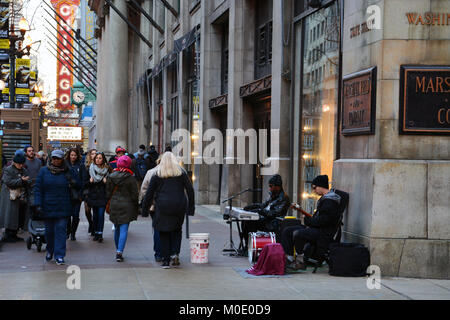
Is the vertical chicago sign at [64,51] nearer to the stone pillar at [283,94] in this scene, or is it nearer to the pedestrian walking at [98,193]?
the stone pillar at [283,94]

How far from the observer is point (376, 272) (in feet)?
31.9

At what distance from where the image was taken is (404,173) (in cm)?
987

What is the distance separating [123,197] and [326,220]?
11.5ft

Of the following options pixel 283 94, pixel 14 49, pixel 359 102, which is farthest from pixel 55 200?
pixel 14 49

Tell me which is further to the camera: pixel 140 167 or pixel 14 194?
pixel 140 167

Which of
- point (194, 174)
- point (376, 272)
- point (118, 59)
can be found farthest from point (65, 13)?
point (376, 272)

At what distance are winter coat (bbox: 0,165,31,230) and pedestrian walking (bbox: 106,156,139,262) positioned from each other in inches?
116

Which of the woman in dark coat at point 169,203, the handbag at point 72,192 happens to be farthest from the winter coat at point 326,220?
the handbag at point 72,192

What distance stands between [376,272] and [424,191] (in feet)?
4.42

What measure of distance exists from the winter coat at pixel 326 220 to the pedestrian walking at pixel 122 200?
3076 mm

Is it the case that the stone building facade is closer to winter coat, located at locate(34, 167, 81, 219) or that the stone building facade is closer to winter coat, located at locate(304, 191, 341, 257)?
winter coat, located at locate(304, 191, 341, 257)

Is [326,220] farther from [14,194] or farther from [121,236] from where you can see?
[14,194]

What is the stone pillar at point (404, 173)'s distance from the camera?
32.2 ft
